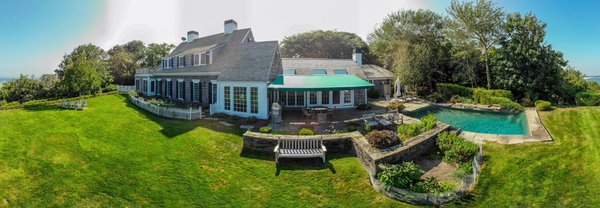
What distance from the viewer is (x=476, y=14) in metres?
34.8

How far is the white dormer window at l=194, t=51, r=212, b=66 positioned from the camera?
2983 cm

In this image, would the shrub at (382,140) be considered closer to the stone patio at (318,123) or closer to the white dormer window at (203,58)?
the stone patio at (318,123)

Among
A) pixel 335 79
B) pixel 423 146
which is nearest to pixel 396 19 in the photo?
pixel 335 79

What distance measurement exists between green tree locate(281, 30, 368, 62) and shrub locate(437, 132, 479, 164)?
173 feet

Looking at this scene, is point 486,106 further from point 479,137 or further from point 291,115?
point 291,115

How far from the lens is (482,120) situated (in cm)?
2359

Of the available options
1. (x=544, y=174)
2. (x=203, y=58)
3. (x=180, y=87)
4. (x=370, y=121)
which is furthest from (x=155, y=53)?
(x=544, y=174)

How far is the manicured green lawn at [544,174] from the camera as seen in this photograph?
10.0m

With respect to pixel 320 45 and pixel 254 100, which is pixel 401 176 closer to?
pixel 254 100

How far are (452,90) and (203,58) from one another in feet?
103

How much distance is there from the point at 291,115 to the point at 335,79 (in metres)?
6.19

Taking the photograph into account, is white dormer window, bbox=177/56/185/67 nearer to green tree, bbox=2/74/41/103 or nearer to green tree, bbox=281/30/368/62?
green tree, bbox=2/74/41/103

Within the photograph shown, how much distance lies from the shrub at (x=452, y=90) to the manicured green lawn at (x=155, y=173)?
2740cm

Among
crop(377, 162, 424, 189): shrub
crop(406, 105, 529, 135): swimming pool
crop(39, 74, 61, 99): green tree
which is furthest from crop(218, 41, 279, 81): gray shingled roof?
crop(39, 74, 61, 99): green tree
